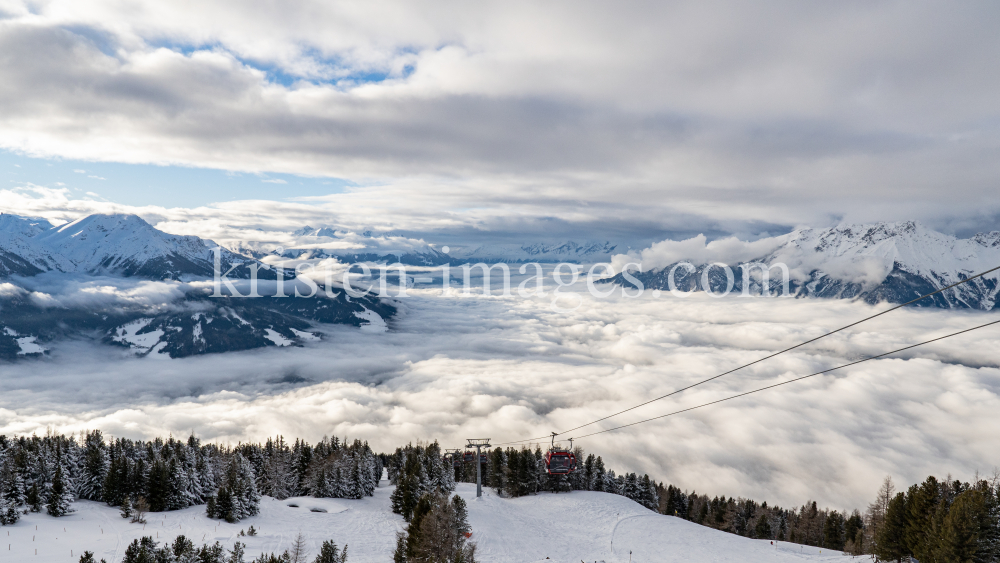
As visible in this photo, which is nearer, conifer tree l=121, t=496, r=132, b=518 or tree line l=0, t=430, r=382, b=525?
tree line l=0, t=430, r=382, b=525

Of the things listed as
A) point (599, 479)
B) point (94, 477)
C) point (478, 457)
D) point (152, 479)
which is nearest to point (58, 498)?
point (152, 479)

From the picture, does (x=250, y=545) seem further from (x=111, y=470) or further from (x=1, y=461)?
(x=1, y=461)

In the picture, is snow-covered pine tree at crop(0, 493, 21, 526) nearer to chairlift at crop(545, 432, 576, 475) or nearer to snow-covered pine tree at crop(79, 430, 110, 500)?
snow-covered pine tree at crop(79, 430, 110, 500)

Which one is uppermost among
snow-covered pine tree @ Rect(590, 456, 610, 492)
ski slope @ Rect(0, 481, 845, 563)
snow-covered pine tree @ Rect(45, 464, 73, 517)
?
snow-covered pine tree @ Rect(45, 464, 73, 517)

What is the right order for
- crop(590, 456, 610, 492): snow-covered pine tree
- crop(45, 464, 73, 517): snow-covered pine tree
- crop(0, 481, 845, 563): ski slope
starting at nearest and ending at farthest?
1. crop(0, 481, 845, 563): ski slope
2. crop(45, 464, 73, 517): snow-covered pine tree
3. crop(590, 456, 610, 492): snow-covered pine tree

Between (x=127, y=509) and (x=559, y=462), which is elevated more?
(x=559, y=462)

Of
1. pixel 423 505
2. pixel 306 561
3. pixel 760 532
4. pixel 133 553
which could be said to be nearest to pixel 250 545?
pixel 306 561

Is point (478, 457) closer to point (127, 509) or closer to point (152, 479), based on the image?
point (152, 479)

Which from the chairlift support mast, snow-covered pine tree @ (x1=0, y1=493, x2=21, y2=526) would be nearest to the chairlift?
the chairlift support mast
